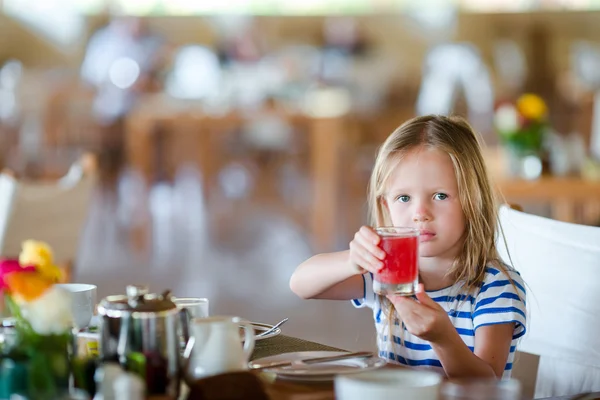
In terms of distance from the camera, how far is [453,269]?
56.9 inches

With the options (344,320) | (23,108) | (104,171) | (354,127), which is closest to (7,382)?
(344,320)

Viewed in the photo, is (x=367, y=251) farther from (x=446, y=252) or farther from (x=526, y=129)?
(x=526, y=129)

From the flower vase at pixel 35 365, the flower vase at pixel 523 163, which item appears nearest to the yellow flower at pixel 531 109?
the flower vase at pixel 523 163

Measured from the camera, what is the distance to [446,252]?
4.78 ft

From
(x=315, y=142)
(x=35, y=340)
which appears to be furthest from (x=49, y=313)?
(x=315, y=142)

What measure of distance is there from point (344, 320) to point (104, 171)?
11.4ft

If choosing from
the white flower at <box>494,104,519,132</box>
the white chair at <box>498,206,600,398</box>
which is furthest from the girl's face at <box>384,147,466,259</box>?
the white flower at <box>494,104,519,132</box>

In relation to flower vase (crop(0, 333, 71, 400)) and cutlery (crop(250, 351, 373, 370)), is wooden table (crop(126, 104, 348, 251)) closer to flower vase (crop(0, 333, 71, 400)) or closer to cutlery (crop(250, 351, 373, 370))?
cutlery (crop(250, 351, 373, 370))

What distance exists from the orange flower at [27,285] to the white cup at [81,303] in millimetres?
315

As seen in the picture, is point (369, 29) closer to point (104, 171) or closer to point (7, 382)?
point (104, 171)

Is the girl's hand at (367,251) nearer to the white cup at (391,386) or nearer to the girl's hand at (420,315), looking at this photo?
the girl's hand at (420,315)

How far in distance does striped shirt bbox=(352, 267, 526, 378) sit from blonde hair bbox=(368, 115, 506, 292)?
2cm

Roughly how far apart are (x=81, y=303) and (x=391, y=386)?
577 mm

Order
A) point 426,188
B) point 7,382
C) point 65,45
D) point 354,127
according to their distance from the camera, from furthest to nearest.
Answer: point 65,45 → point 354,127 → point 426,188 → point 7,382
